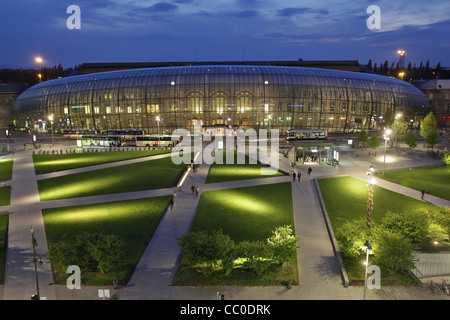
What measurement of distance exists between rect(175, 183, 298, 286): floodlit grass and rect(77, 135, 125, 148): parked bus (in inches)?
1876

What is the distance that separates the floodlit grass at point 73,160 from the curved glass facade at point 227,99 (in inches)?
1389

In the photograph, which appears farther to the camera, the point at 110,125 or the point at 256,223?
the point at 110,125

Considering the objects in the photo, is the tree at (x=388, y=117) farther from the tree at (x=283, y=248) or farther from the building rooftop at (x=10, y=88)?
the building rooftop at (x=10, y=88)

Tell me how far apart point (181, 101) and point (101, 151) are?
3542 centimetres

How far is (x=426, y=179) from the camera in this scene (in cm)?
3916

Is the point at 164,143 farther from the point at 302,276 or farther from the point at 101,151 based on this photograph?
the point at 302,276

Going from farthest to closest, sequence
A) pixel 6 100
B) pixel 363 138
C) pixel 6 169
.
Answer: pixel 6 100
pixel 363 138
pixel 6 169

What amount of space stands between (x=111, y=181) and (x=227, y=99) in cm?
6097

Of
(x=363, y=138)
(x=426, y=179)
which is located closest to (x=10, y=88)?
(x=363, y=138)

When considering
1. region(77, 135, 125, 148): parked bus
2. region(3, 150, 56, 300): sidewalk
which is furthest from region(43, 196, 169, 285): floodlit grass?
region(77, 135, 125, 148): parked bus

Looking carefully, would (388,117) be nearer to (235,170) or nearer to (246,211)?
(235,170)

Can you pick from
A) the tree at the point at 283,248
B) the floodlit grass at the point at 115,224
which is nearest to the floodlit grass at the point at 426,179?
the tree at the point at 283,248

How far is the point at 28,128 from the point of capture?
11038cm
